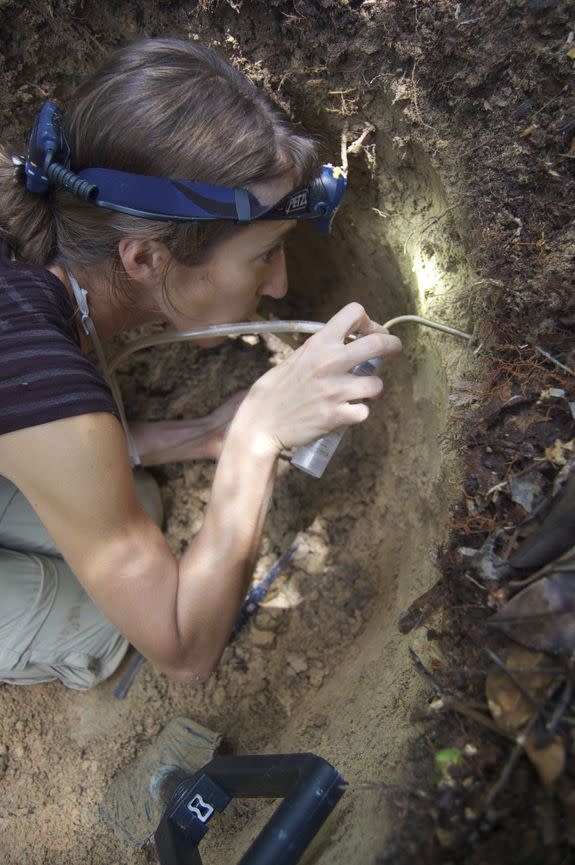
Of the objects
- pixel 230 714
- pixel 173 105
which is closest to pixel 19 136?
pixel 173 105

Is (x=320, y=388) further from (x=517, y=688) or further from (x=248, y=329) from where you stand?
(x=517, y=688)

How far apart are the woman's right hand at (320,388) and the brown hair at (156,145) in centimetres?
33

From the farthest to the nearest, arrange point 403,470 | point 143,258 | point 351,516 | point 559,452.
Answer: point 351,516, point 403,470, point 143,258, point 559,452

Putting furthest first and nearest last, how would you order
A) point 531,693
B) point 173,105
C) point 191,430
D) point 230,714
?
point 191,430 < point 230,714 < point 173,105 < point 531,693

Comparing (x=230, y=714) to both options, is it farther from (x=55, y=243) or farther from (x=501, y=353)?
(x=55, y=243)

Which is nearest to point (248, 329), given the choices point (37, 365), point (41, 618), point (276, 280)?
point (276, 280)

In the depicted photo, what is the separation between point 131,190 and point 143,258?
147 mm

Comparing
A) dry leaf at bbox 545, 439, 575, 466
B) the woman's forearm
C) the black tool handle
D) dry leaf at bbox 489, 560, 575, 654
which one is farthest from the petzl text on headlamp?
the black tool handle

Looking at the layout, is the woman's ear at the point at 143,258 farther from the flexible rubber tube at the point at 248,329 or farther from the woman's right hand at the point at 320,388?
the woman's right hand at the point at 320,388

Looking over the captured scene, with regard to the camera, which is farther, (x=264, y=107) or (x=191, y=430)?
(x=191, y=430)

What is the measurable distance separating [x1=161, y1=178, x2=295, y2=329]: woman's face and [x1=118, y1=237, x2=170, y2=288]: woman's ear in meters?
0.03

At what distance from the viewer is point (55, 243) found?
1327mm

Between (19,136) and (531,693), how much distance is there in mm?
1926

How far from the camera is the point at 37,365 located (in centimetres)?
103
